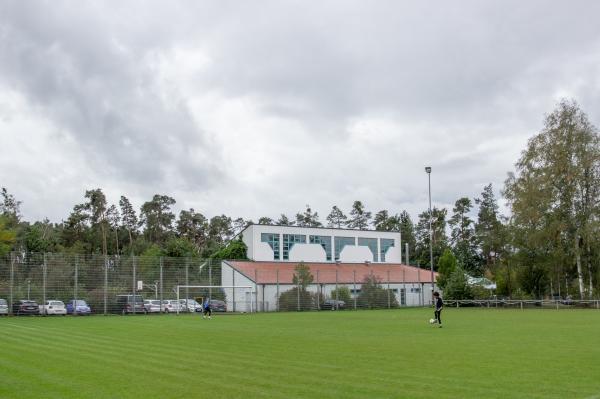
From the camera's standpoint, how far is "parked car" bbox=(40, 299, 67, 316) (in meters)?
40.7

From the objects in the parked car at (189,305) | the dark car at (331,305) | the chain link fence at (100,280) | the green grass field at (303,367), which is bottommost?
the dark car at (331,305)

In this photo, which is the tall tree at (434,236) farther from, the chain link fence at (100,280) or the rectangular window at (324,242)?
the chain link fence at (100,280)

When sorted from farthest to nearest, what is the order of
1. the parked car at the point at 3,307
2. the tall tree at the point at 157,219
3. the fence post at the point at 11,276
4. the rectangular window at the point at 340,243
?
1. the tall tree at the point at 157,219
2. the rectangular window at the point at 340,243
3. the fence post at the point at 11,276
4. the parked car at the point at 3,307

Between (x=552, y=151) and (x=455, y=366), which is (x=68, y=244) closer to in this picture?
(x=552, y=151)

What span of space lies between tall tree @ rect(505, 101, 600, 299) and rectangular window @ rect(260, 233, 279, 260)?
1025 inches

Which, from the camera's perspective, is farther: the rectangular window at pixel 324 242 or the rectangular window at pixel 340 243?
the rectangular window at pixel 340 243

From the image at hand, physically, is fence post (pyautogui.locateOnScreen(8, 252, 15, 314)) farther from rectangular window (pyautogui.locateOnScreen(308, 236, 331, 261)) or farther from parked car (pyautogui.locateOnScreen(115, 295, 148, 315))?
rectangular window (pyautogui.locateOnScreen(308, 236, 331, 261))

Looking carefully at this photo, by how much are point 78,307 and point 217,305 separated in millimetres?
11952

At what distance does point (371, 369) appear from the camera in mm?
12070

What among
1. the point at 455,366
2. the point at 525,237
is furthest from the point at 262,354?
the point at 525,237

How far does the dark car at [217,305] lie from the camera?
4959cm

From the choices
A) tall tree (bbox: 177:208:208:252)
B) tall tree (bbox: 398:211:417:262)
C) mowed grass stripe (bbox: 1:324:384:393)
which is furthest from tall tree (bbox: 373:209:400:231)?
mowed grass stripe (bbox: 1:324:384:393)

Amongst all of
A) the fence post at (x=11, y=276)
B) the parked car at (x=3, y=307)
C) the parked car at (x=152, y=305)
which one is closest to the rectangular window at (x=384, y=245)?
the parked car at (x=152, y=305)

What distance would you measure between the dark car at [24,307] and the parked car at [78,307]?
219cm
